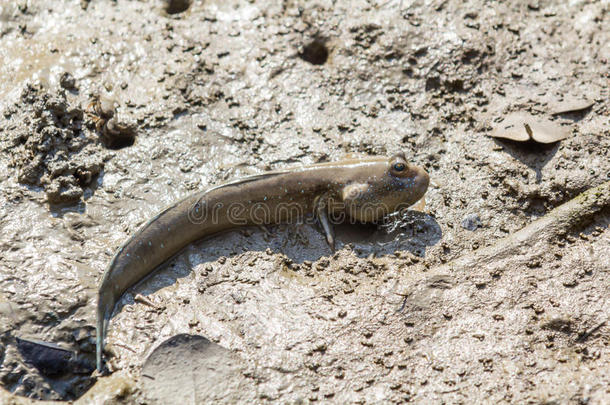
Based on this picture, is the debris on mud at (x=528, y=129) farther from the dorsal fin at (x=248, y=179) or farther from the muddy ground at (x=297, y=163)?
the dorsal fin at (x=248, y=179)

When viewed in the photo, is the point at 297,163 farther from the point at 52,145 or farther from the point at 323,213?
the point at 52,145

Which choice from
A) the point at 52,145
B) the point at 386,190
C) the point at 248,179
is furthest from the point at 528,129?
the point at 52,145

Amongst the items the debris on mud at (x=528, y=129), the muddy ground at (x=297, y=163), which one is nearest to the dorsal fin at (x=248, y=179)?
the muddy ground at (x=297, y=163)

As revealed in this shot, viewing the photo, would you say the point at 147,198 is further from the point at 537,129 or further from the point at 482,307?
the point at 537,129

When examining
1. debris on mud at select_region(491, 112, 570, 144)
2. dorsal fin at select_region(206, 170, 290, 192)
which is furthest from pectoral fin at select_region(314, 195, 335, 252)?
debris on mud at select_region(491, 112, 570, 144)

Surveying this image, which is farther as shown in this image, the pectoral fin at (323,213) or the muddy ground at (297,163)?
the pectoral fin at (323,213)

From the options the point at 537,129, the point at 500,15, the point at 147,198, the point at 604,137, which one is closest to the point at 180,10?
the point at 147,198
